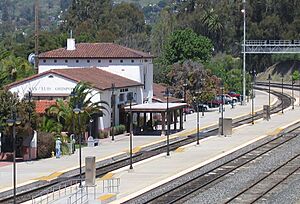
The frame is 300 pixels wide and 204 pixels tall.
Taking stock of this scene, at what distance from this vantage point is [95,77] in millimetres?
72562

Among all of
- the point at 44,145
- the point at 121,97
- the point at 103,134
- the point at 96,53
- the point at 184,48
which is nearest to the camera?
the point at 44,145

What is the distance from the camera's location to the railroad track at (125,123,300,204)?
119 feet

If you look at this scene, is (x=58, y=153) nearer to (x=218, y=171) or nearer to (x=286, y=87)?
(x=218, y=171)

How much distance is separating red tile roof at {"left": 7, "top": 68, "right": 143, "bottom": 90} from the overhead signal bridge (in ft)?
195

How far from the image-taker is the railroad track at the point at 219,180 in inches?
1430

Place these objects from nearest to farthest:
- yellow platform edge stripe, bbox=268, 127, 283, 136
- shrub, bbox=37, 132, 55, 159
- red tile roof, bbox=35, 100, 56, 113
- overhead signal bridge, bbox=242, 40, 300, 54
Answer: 1. shrub, bbox=37, 132, 55, 159
2. red tile roof, bbox=35, 100, 56, 113
3. yellow platform edge stripe, bbox=268, 127, 283, 136
4. overhead signal bridge, bbox=242, 40, 300, 54

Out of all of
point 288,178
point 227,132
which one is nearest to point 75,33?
point 227,132

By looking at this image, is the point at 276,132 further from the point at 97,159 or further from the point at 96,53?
the point at 97,159

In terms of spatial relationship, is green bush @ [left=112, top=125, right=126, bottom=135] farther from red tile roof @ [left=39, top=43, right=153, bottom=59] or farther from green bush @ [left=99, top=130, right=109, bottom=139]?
red tile roof @ [left=39, top=43, right=153, bottom=59]

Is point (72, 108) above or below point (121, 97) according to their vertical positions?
below

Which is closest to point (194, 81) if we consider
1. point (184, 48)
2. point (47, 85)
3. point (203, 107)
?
point (203, 107)

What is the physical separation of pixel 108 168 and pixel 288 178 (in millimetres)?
10336

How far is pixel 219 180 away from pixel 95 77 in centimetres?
3201

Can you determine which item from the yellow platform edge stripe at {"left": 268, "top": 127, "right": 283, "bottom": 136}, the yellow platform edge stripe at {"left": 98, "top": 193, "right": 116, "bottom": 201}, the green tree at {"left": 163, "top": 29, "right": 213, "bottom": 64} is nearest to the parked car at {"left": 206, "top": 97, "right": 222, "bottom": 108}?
the green tree at {"left": 163, "top": 29, "right": 213, "bottom": 64}
